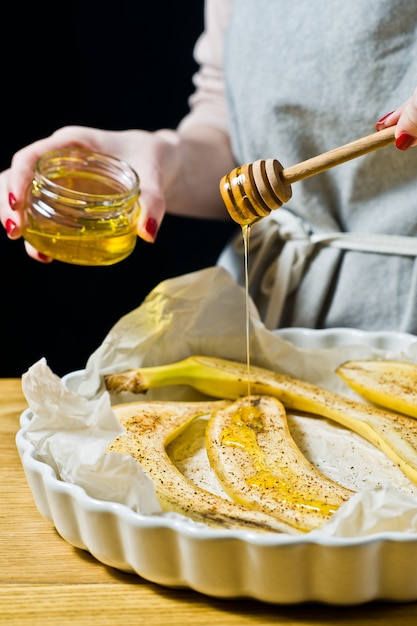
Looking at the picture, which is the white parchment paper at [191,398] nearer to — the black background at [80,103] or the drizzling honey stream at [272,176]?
the drizzling honey stream at [272,176]

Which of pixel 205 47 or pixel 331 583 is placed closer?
pixel 331 583

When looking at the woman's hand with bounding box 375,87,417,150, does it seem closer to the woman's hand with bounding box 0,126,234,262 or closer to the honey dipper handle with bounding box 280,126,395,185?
the honey dipper handle with bounding box 280,126,395,185

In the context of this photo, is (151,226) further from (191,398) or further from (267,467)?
(267,467)

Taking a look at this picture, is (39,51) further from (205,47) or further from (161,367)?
(161,367)

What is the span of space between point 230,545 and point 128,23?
129cm

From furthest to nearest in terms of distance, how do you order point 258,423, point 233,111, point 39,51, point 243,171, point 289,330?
point 39,51 < point 233,111 < point 289,330 < point 258,423 < point 243,171

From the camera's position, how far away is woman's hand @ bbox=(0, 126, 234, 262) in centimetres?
96

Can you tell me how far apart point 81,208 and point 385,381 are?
390 millimetres

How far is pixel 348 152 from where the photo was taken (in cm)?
69

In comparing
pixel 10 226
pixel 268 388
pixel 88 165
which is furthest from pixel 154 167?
pixel 268 388

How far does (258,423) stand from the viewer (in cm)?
84

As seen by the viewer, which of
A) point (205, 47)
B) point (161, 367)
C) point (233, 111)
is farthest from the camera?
point (205, 47)

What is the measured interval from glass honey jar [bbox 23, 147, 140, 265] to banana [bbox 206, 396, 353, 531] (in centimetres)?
23

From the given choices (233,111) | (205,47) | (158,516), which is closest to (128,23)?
(205,47)
